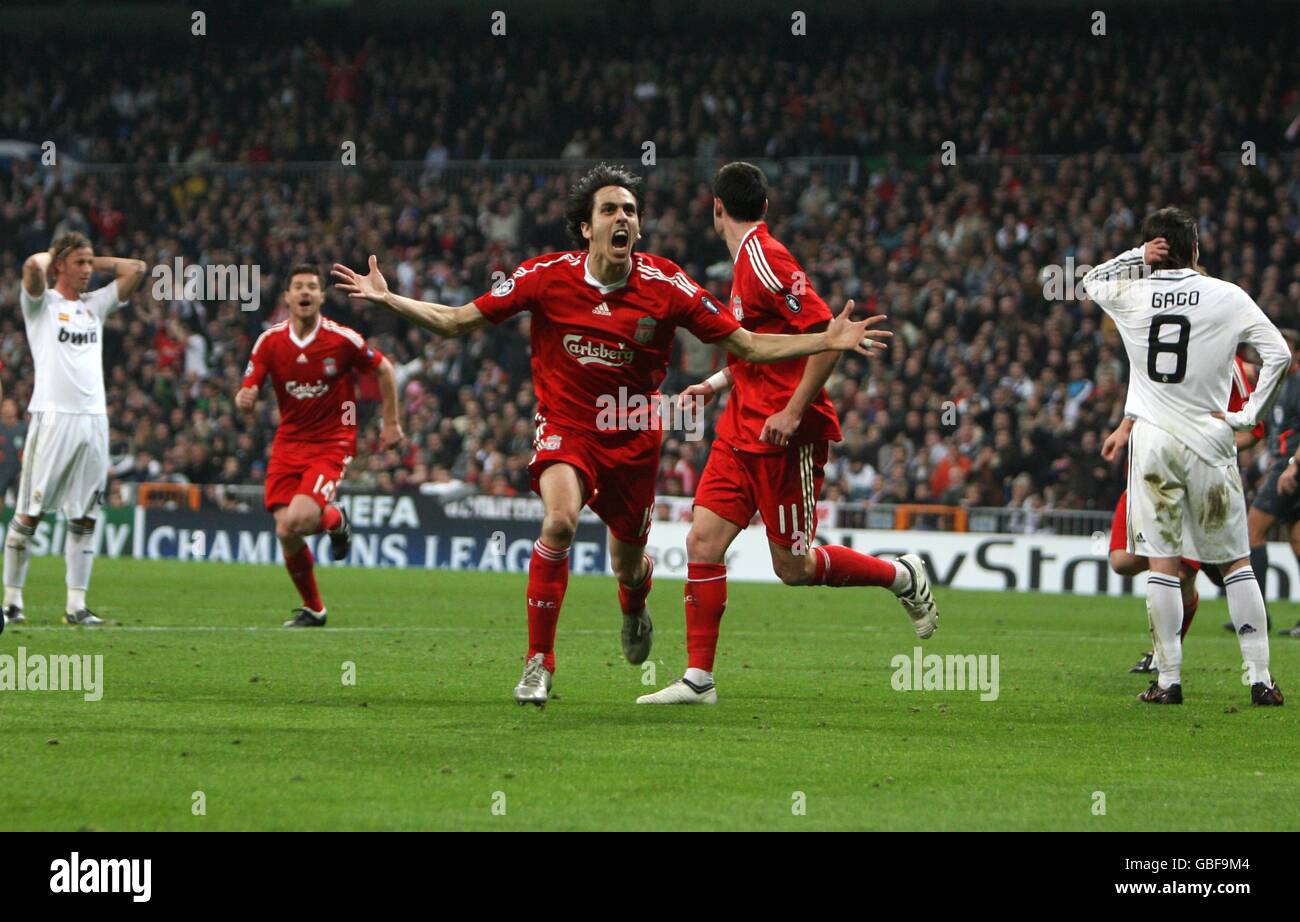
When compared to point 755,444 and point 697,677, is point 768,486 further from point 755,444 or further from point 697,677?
point 697,677

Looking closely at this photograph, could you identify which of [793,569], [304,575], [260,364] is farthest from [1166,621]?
[260,364]

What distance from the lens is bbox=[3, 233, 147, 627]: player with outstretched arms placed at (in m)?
12.5

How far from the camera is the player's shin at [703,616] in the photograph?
859cm

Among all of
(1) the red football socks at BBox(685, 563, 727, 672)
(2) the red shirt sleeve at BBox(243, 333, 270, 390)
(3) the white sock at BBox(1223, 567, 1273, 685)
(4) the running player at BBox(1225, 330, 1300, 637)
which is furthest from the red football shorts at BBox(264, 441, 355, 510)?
(4) the running player at BBox(1225, 330, 1300, 637)

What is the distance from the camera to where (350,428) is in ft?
43.3

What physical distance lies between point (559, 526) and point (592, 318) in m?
1.04

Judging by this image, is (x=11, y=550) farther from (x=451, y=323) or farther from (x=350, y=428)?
(x=451, y=323)

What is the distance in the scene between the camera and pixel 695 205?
28.6 m

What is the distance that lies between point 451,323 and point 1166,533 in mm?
3744

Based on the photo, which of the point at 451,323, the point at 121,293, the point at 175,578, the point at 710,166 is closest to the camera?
the point at 451,323

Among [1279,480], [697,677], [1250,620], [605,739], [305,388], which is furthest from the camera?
[1279,480]

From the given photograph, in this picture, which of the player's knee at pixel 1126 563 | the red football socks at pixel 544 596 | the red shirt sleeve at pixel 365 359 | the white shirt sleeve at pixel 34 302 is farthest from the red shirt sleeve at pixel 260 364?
the player's knee at pixel 1126 563

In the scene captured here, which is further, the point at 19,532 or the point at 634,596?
the point at 19,532
